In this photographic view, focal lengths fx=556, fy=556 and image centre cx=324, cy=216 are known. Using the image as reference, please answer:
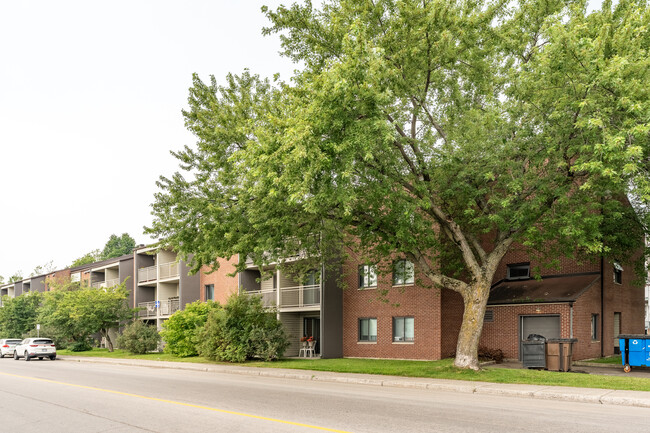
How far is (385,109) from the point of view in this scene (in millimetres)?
16969

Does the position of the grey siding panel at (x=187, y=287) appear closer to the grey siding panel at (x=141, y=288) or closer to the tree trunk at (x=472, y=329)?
the grey siding panel at (x=141, y=288)

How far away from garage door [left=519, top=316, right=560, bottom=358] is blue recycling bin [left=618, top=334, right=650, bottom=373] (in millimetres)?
4082

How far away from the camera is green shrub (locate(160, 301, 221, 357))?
33000 mm

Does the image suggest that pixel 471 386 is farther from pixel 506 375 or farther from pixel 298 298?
pixel 298 298

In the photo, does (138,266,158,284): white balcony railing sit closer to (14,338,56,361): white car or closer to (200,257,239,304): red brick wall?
(200,257,239,304): red brick wall

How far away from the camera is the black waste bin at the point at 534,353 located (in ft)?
66.6

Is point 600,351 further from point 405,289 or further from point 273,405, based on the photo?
point 273,405

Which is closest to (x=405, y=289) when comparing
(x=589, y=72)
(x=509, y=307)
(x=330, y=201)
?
(x=509, y=307)

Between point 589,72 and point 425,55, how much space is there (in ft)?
15.7

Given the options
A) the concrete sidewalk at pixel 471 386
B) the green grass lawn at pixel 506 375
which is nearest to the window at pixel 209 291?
the concrete sidewalk at pixel 471 386

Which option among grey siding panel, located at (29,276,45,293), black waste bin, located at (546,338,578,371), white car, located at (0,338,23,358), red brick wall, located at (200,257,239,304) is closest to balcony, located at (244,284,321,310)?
red brick wall, located at (200,257,239,304)

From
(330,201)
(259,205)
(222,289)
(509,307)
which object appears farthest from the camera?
(222,289)

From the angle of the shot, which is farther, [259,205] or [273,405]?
[259,205]

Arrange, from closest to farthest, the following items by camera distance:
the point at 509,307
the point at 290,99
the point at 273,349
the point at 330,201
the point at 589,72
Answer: the point at 589,72 < the point at 330,201 < the point at 290,99 < the point at 509,307 < the point at 273,349
